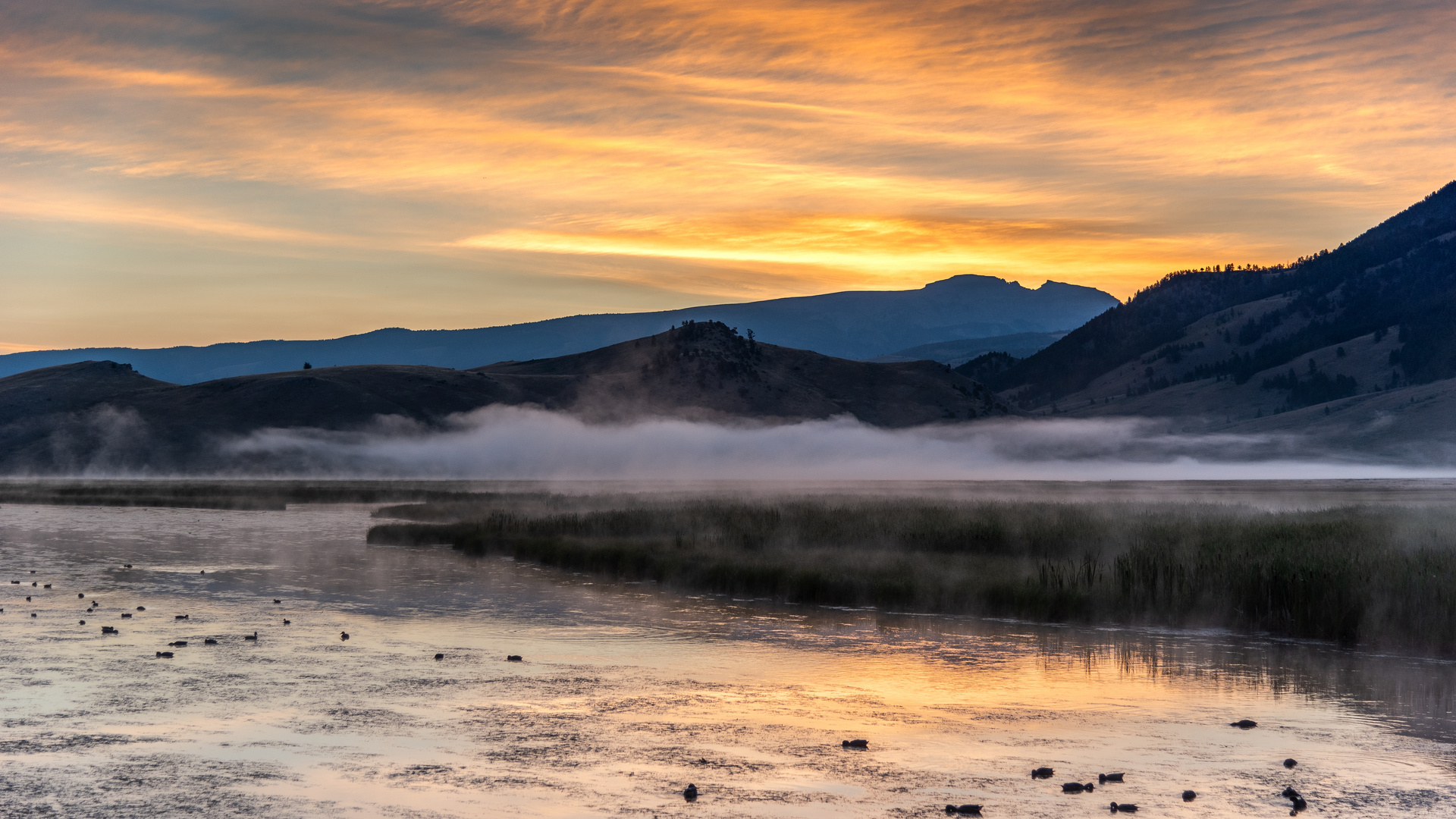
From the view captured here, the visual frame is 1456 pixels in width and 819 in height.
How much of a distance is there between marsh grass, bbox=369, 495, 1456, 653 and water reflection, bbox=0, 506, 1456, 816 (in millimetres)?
1669

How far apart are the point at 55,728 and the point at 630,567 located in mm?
28786

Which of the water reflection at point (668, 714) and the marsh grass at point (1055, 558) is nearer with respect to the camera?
the water reflection at point (668, 714)

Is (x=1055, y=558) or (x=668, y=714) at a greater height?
(x=1055, y=558)

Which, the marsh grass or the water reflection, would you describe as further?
the marsh grass

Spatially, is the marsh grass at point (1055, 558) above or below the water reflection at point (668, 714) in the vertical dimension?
above

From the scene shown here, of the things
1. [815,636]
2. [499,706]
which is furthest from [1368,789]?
[815,636]

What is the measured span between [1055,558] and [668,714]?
82.9 feet

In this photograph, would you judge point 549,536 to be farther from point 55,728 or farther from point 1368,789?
point 1368,789

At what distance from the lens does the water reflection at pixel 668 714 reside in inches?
643

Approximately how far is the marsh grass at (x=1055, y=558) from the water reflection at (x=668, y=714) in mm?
1669

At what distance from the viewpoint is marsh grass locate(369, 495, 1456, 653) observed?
31.3 metres

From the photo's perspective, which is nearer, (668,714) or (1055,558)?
(668,714)

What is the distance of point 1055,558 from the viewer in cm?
4356

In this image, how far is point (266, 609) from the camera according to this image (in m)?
35.3
